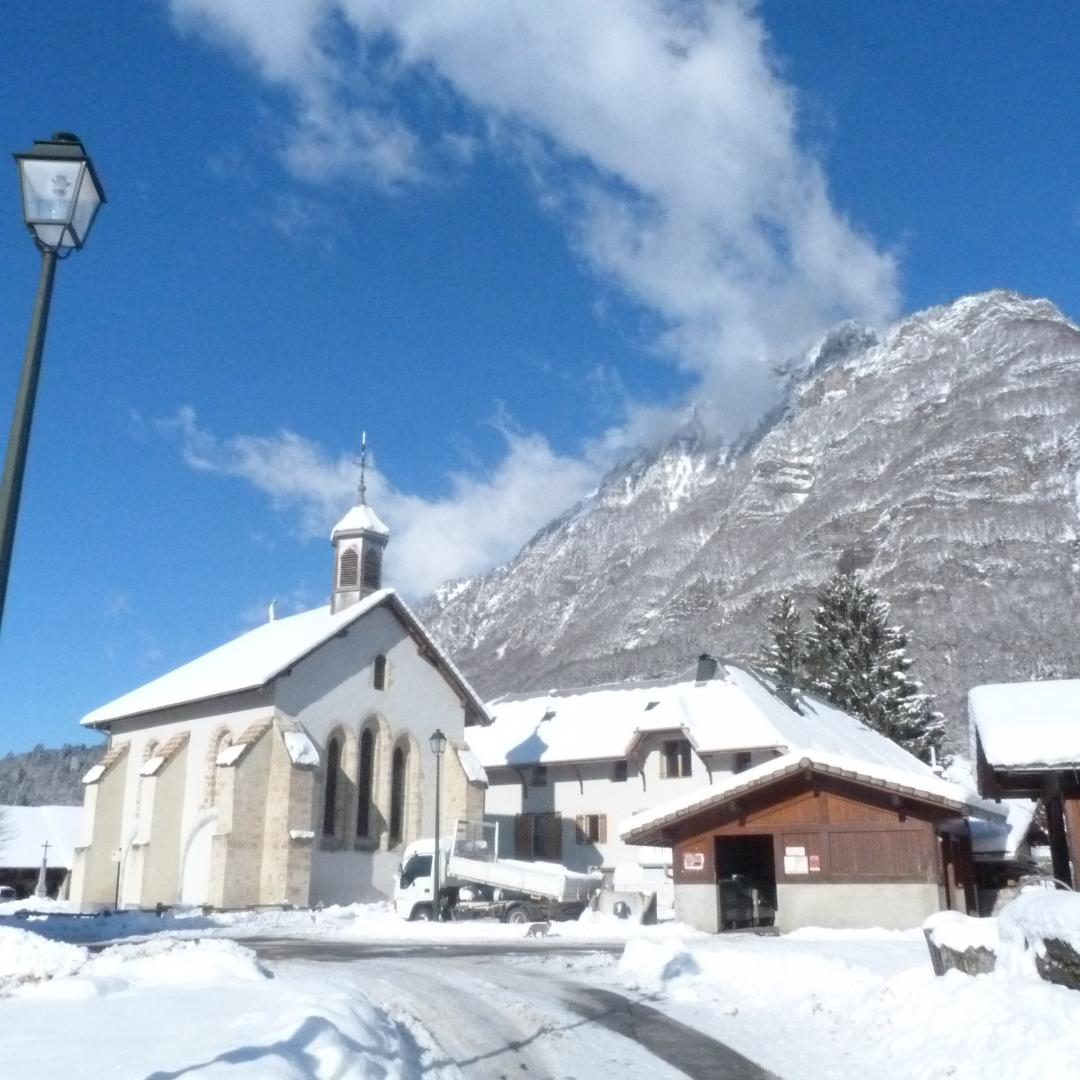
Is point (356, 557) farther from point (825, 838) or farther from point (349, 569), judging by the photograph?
point (825, 838)

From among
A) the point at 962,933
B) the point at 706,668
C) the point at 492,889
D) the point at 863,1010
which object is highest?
the point at 706,668

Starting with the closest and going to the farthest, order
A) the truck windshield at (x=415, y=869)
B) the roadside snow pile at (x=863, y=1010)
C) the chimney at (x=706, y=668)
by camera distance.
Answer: the roadside snow pile at (x=863, y=1010) < the truck windshield at (x=415, y=869) < the chimney at (x=706, y=668)

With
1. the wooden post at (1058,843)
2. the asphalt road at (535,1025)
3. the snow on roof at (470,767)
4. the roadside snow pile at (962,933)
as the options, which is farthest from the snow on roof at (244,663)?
the roadside snow pile at (962,933)

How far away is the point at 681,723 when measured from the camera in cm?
4438

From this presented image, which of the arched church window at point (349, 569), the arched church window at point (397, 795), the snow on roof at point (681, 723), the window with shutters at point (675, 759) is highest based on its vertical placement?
the arched church window at point (349, 569)

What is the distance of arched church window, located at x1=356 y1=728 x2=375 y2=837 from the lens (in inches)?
1584

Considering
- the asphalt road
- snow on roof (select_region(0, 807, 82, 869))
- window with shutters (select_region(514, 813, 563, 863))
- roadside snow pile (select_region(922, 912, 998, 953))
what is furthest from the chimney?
snow on roof (select_region(0, 807, 82, 869))

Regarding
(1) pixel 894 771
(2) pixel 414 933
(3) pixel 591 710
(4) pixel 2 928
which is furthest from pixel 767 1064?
(3) pixel 591 710

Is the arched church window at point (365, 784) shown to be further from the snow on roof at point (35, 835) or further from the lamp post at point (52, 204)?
the snow on roof at point (35, 835)

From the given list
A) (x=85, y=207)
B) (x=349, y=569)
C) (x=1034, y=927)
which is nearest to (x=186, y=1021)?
(x=85, y=207)

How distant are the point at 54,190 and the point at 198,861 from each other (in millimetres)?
34818

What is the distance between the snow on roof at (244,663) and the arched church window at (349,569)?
4.68 ft

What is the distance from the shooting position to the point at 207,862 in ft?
125

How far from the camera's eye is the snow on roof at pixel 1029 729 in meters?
16.8
